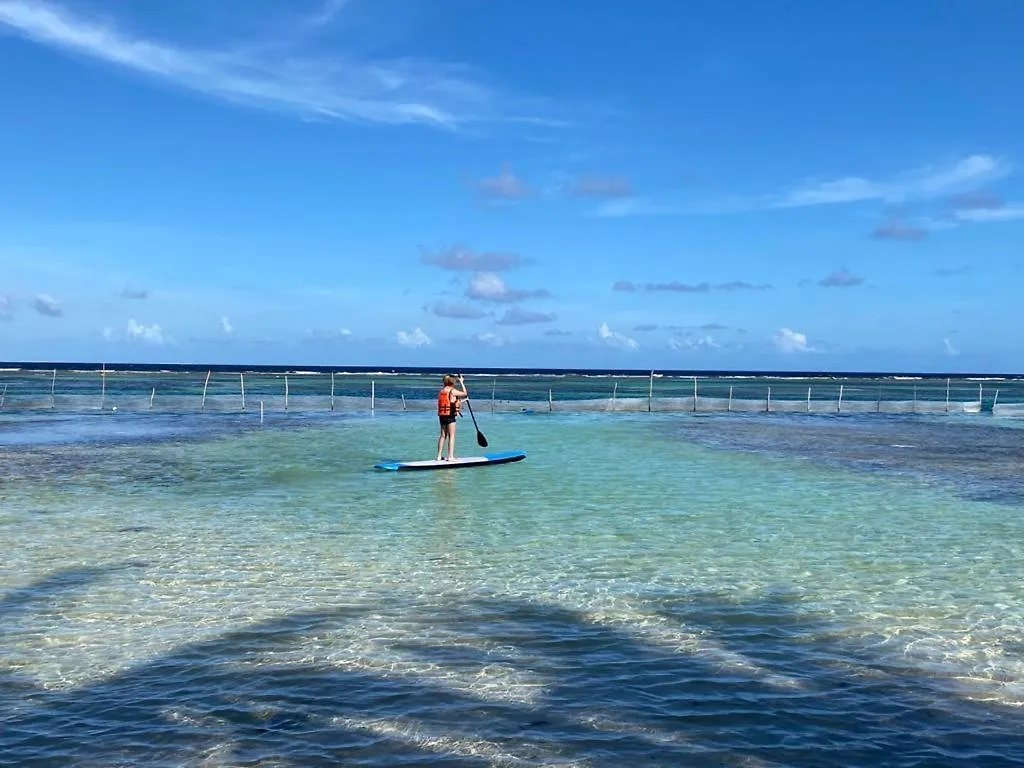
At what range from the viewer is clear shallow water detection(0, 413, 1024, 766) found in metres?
6.12

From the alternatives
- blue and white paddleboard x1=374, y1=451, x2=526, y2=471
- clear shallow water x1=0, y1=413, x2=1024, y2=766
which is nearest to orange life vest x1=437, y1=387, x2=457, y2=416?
blue and white paddleboard x1=374, y1=451, x2=526, y2=471

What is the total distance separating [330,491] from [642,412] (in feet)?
117

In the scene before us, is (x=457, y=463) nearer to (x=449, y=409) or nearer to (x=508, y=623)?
(x=449, y=409)

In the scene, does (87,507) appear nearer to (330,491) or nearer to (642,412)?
(330,491)

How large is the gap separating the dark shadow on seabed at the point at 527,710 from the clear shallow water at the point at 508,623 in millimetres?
26

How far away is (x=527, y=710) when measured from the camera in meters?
6.55

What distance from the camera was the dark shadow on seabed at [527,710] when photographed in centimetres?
584

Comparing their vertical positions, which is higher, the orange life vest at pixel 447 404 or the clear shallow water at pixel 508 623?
the orange life vest at pixel 447 404

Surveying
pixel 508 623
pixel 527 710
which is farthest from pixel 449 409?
pixel 527 710

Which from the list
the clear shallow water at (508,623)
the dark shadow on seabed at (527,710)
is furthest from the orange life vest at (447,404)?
the dark shadow on seabed at (527,710)

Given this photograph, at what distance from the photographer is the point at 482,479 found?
66.8 ft

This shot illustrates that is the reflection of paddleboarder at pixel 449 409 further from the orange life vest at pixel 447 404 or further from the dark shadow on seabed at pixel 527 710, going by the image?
the dark shadow on seabed at pixel 527 710

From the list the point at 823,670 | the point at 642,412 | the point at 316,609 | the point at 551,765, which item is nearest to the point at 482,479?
the point at 316,609

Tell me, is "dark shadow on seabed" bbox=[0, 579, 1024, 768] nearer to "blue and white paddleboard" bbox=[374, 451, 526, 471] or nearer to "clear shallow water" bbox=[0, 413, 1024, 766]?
"clear shallow water" bbox=[0, 413, 1024, 766]
